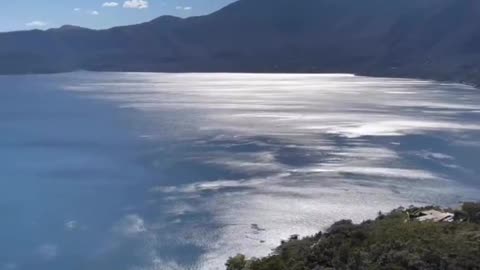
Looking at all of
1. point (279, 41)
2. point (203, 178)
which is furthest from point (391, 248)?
point (279, 41)

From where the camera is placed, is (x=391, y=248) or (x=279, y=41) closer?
(x=391, y=248)

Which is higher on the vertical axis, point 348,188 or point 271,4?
point 271,4

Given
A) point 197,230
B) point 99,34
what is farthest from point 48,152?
point 99,34

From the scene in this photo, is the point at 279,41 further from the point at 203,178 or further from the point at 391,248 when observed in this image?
the point at 391,248

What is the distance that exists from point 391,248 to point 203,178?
11830 mm

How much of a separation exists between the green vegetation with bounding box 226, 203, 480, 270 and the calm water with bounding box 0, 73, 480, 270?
2.17 m

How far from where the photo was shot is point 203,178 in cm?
2234

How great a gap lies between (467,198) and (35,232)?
1283 centimetres

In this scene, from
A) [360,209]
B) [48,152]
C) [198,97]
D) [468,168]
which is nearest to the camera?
[360,209]

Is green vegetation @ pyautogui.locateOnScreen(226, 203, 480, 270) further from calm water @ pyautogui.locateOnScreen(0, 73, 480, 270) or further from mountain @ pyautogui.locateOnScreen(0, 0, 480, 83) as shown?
mountain @ pyautogui.locateOnScreen(0, 0, 480, 83)

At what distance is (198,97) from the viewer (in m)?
62.2

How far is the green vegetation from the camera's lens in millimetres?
10414

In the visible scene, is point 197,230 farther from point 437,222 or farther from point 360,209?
point 437,222

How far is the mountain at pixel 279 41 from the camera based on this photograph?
124000 mm
